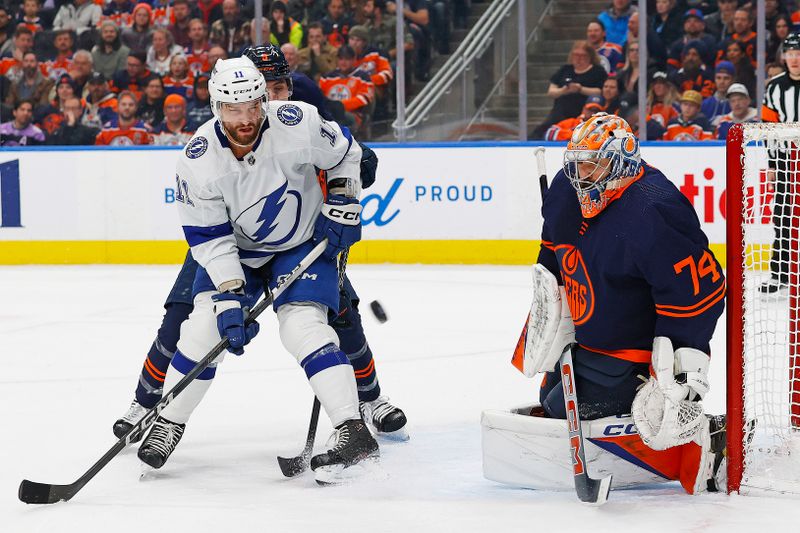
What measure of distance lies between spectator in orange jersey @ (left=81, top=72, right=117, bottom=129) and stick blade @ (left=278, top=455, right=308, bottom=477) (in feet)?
17.3

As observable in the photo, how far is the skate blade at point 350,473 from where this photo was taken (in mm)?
2801

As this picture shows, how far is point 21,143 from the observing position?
7793 mm

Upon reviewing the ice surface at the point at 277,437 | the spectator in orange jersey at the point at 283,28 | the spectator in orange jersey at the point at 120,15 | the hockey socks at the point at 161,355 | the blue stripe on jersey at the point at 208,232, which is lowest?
the ice surface at the point at 277,437

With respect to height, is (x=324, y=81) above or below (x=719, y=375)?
above

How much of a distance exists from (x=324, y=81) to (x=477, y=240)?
55.7 inches

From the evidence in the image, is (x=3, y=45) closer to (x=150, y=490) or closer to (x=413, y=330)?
(x=413, y=330)

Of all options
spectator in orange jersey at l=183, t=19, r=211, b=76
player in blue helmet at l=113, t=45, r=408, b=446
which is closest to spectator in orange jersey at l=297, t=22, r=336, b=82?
spectator in orange jersey at l=183, t=19, r=211, b=76

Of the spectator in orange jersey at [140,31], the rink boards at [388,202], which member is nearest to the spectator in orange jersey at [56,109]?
the spectator in orange jersey at [140,31]

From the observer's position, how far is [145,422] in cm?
290

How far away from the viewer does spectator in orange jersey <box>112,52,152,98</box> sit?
7906 mm

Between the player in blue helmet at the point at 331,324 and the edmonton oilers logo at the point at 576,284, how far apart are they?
66cm

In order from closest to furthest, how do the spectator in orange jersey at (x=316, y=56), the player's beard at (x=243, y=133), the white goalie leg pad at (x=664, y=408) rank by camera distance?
the white goalie leg pad at (x=664, y=408), the player's beard at (x=243, y=133), the spectator in orange jersey at (x=316, y=56)

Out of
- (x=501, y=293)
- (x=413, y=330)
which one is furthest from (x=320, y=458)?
(x=501, y=293)

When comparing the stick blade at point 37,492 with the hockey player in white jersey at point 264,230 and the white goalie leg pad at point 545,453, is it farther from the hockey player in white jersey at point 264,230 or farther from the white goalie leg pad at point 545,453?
the white goalie leg pad at point 545,453
